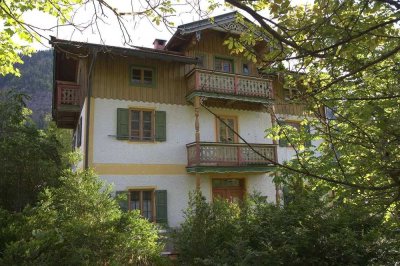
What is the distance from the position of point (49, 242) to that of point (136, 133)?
31.4ft

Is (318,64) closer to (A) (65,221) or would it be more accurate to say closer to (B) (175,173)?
(A) (65,221)

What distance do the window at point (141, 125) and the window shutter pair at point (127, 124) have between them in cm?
21

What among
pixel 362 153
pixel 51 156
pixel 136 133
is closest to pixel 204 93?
Result: pixel 136 133

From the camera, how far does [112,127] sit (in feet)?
47.3

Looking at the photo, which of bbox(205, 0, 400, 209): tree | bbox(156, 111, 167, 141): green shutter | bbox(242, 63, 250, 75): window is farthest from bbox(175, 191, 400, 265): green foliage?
bbox(242, 63, 250, 75): window

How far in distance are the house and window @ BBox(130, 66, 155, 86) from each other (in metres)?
0.04

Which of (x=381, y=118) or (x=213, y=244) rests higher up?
(x=381, y=118)

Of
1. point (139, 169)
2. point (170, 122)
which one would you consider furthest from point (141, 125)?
point (139, 169)

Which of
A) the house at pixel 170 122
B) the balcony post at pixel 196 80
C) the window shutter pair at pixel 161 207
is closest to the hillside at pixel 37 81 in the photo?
the house at pixel 170 122

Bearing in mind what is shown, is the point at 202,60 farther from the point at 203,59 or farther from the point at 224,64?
the point at 224,64

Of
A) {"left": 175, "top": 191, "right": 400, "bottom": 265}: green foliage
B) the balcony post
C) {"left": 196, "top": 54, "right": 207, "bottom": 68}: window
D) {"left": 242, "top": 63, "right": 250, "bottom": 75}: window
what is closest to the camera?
{"left": 175, "top": 191, "right": 400, "bottom": 265}: green foliage

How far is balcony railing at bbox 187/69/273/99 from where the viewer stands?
596 inches

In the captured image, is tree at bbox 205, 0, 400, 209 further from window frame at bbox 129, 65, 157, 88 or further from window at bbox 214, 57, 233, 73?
window at bbox 214, 57, 233, 73

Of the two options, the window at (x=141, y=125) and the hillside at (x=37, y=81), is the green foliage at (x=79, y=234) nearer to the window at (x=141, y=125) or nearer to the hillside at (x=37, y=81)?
the window at (x=141, y=125)
